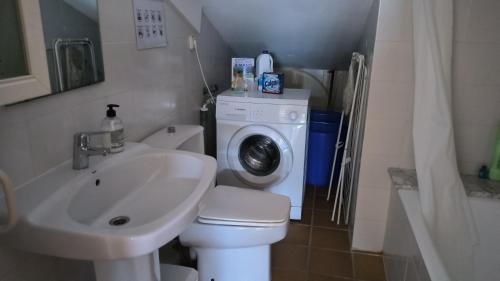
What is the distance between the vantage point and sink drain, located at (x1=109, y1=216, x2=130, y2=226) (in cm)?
114

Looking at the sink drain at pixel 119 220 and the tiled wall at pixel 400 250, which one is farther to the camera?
the tiled wall at pixel 400 250

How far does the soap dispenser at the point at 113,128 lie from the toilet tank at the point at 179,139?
Answer: 0.90ft

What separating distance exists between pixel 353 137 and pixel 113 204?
1.62 m

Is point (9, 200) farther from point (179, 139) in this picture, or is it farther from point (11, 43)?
point (179, 139)

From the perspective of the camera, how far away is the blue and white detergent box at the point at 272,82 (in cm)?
238

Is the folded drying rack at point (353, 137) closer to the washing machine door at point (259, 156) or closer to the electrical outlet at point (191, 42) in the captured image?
the washing machine door at point (259, 156)

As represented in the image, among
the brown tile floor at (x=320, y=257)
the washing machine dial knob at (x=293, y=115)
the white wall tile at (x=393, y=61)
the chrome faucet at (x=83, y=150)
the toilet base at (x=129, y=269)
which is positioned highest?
the white wall tile at (x=393, y=61)

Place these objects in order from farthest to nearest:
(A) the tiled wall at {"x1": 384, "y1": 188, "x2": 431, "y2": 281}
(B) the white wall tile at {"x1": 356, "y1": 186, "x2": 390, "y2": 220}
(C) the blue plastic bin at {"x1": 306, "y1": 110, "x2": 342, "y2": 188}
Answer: (C) the blue plastic bin at {"x1": 306, "y1": 110, "x2": 342, "y2": 188} → (B) the white wall tile at {"x1": 356, "y1": 186, "x2": 390, "y2": 220} → (A) the tiled wall at {"x1": 384, "y1": 188, "x2": 431, "y2": 281}

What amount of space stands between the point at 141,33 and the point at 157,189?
747 millimetres

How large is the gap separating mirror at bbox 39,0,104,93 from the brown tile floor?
4.50 feet

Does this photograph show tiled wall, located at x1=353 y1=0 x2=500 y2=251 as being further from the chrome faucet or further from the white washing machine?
the chrome faucet

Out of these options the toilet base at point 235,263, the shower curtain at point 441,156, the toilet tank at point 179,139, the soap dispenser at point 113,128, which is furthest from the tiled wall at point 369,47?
the soap dispenser at point 113,128

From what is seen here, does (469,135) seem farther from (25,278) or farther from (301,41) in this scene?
(25,278)

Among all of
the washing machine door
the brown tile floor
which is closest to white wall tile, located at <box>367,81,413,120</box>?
the washing machine door
